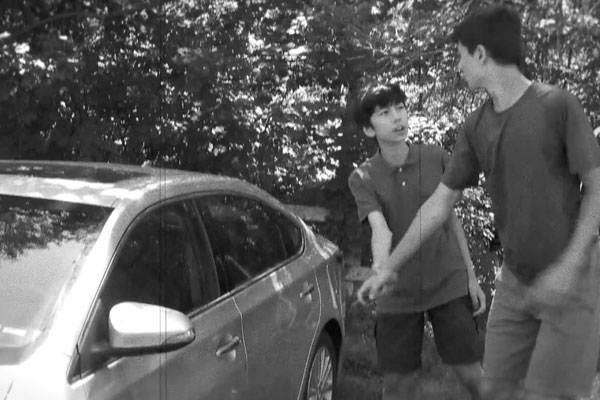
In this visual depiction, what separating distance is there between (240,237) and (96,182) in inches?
27.9

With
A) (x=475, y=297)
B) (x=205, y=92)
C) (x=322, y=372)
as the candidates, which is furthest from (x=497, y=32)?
(x=205, y=92)

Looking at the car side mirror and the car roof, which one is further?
the car roof

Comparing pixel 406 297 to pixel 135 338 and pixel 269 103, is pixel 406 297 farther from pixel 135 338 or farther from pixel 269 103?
pixel 269 103

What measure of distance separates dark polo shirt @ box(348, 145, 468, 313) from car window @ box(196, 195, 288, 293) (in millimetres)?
520

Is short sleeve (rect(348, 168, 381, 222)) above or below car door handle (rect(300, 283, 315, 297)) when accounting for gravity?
above

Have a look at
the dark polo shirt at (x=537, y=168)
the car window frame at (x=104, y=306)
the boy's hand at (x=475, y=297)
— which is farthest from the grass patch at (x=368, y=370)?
the dark polo shirt at (x=537, y=168)

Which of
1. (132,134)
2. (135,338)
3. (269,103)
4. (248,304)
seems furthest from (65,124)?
(135,338)

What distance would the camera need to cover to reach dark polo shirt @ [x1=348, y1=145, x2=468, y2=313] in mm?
3460

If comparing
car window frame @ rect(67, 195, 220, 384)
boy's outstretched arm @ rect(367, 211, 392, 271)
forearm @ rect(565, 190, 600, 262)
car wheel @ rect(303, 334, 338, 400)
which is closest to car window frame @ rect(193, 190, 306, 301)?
car window frame @ rect(67, 195, 220, 384)

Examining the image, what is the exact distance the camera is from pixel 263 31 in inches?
252

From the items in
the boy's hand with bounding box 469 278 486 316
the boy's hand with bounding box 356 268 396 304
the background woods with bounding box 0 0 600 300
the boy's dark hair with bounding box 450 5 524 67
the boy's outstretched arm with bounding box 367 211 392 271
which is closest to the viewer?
the boy's dark hair with bounding box 450 5 524 67

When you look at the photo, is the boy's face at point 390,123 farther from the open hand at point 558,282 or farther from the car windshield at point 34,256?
the car windshield at point 34,256

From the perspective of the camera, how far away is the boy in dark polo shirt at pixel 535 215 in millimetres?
2457

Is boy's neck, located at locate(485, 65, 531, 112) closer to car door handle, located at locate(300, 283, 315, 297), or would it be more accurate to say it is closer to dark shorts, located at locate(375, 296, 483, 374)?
dark shorts, located at locate(375, 296, 483, 374)
